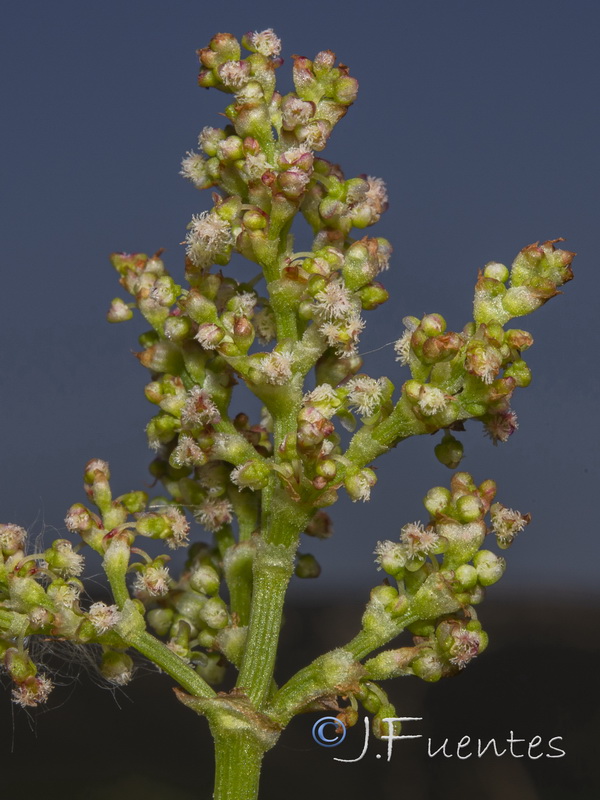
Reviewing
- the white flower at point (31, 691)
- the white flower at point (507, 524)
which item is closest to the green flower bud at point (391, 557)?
the white flower at point (507, 524)

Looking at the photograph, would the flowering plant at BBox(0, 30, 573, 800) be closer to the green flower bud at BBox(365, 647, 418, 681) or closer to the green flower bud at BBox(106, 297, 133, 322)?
the green flower bud at BBox(365, 647, 418, 681)

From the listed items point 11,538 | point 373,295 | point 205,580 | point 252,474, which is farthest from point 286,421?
point 11,538

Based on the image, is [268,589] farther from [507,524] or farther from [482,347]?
[482,347]

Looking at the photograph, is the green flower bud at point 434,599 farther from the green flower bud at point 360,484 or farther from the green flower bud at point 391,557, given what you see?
the green flower bud at point 360,484

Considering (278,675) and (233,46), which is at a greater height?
(233,46)

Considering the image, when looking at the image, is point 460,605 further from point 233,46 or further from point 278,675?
point 278,675

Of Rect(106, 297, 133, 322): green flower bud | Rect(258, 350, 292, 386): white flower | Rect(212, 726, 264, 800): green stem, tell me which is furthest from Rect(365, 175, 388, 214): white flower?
Rect(212, 726, 264, 800): green stem

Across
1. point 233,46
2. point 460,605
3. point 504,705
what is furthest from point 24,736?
point 233,46
